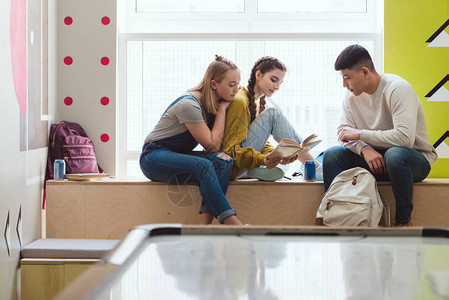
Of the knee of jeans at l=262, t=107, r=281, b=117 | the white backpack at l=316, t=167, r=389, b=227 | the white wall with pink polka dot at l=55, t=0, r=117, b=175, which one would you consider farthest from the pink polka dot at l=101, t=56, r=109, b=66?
the white backpack at l=316, t=167, r=389, b=227

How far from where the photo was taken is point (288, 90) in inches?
158

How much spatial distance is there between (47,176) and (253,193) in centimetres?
131

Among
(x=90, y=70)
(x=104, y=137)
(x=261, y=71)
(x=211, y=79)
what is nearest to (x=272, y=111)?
(x=261, y=71)

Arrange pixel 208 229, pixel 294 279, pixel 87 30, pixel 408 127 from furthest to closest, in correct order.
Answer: pixel 87 30, pixel 408 127, pixel 208 229, pixel 294 279

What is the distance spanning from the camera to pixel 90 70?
3.84m

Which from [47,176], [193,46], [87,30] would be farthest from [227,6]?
[47,176]

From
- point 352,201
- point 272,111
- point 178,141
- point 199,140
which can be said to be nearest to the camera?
point 352,201

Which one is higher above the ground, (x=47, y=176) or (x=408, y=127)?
(x=408, y=127)

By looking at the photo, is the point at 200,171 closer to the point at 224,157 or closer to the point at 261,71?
the point at 224,157

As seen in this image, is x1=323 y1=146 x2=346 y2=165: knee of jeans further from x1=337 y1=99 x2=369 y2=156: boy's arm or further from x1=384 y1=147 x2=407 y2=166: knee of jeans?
x1=384 y1=147 x2=407 y2=166: knee of jeans

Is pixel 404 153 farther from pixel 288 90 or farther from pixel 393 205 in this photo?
pixel 288 90

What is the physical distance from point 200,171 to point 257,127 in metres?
0.49

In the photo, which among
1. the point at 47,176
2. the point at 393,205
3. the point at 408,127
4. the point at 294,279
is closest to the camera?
the point at 294,279

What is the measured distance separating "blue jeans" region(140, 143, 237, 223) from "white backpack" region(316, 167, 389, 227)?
0.54 meters
